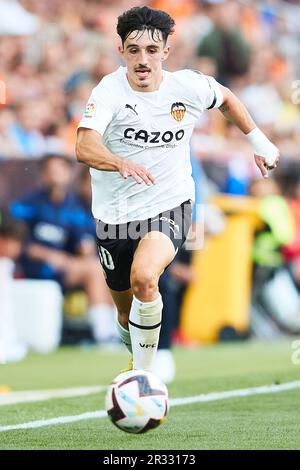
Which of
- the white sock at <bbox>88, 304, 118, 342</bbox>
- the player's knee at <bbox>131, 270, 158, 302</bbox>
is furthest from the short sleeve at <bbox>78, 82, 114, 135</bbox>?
the white sock at <bbox>88, 304, 118, 342</bbox>

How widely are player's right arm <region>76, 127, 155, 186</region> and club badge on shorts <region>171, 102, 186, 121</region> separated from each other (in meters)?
0.69

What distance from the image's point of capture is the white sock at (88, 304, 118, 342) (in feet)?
40.8

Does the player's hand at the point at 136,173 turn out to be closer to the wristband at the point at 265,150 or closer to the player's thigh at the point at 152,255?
the player's thigh at the point at 152,255

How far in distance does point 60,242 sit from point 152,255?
634 centimetres

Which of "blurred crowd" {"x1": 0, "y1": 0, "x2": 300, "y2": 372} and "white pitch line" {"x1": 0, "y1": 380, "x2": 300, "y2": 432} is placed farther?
"blurred crowd" {"x1": 0, "y1": 0, "x2": 300, "y2": 372}

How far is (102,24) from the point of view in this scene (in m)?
15.6

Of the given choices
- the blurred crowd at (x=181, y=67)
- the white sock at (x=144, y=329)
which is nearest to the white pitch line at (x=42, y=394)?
the white sock at (x=144, y=329)

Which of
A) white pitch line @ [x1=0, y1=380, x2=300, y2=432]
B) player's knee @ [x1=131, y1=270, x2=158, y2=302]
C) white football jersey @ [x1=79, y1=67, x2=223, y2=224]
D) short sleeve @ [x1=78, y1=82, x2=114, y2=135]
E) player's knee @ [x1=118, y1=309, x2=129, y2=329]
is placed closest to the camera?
player's knee @ [x1=131, y1=270, x2=158, y2=302]

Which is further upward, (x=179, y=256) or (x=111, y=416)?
(x=111, y=416)

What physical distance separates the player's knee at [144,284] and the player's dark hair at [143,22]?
4.76ft

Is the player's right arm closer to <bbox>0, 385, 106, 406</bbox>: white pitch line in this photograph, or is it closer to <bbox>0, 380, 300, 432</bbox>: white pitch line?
<bbox>0, 380, 300, 432</bbox>: white pitch line

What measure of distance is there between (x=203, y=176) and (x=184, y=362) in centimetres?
291

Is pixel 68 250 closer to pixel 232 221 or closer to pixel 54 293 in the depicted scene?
pixel 54 293

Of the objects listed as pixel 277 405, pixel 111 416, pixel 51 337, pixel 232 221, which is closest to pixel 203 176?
pixel 232 221
